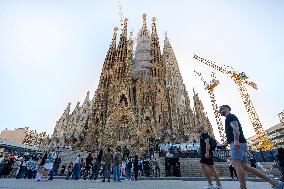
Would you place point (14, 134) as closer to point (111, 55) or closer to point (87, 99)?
point (87, 99)

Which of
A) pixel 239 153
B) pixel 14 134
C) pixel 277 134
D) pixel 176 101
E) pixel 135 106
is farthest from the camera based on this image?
pixel 14 134

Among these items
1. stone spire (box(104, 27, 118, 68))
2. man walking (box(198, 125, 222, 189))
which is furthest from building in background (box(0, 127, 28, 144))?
man walking (box(198, 125, 222, 189))

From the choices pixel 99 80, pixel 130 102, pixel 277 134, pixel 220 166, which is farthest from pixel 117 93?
pixel 277 134

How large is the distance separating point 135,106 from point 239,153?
39.0m

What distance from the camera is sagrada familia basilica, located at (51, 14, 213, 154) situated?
38.8 meters

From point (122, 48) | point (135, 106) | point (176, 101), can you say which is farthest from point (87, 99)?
point (176, 101)

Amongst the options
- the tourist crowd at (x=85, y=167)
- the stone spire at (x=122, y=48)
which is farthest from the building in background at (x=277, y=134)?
the tourist crowd at (x=85, y=167)

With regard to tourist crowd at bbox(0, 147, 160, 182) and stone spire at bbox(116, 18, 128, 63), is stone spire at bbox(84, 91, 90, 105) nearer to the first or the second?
stone spire at bbox(116, 18, 128, 63)

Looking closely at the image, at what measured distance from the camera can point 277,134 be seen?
7338cm

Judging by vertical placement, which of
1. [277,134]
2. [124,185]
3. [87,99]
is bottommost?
[124,185]

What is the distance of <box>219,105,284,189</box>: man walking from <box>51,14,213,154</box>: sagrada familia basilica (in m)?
31.9

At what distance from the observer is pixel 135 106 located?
43344mm

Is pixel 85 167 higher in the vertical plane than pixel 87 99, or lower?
lower

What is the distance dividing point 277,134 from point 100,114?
5620 cm
